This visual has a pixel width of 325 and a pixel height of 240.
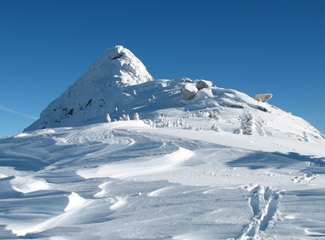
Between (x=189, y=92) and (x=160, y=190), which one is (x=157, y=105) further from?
(x=160, y=190)

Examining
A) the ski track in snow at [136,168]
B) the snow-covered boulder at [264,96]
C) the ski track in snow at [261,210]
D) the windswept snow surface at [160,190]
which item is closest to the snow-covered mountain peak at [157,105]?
the snow-covered boulder at [264,96]

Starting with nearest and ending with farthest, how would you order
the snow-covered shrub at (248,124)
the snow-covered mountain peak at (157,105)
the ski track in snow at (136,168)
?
1. the ski track in snow at (136,168)
2. the snow-covered shrub at (248,124)
3. the snow-covered mountain peak at (157,105)

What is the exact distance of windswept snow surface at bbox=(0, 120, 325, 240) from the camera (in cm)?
336

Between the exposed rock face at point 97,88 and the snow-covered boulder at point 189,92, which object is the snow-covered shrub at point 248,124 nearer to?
the snow-covered boulder at point 189,92

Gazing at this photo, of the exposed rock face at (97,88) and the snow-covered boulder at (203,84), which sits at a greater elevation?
the exposed rock face at (97,88)

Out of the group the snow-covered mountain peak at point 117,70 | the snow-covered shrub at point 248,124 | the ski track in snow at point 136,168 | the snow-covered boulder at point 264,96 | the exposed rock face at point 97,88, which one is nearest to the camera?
the ski track in snow at point 136,168

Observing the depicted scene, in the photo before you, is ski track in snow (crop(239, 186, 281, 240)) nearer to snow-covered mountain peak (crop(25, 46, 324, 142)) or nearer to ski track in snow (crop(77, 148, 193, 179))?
ski track in snow (crop(77, 148, 193, 179))

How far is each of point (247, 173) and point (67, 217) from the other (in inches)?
161

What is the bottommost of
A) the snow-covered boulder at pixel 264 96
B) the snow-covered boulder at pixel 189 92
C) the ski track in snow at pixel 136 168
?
the ski track in snow at pixel 136 168

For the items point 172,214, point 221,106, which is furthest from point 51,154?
point 221,106

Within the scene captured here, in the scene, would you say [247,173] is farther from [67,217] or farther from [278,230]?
[67,217]

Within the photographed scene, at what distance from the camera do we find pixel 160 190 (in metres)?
5.06

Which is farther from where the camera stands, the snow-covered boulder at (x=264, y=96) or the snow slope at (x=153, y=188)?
the snow-covered boulder at (x=264, y=96)

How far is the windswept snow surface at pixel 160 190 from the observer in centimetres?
336
